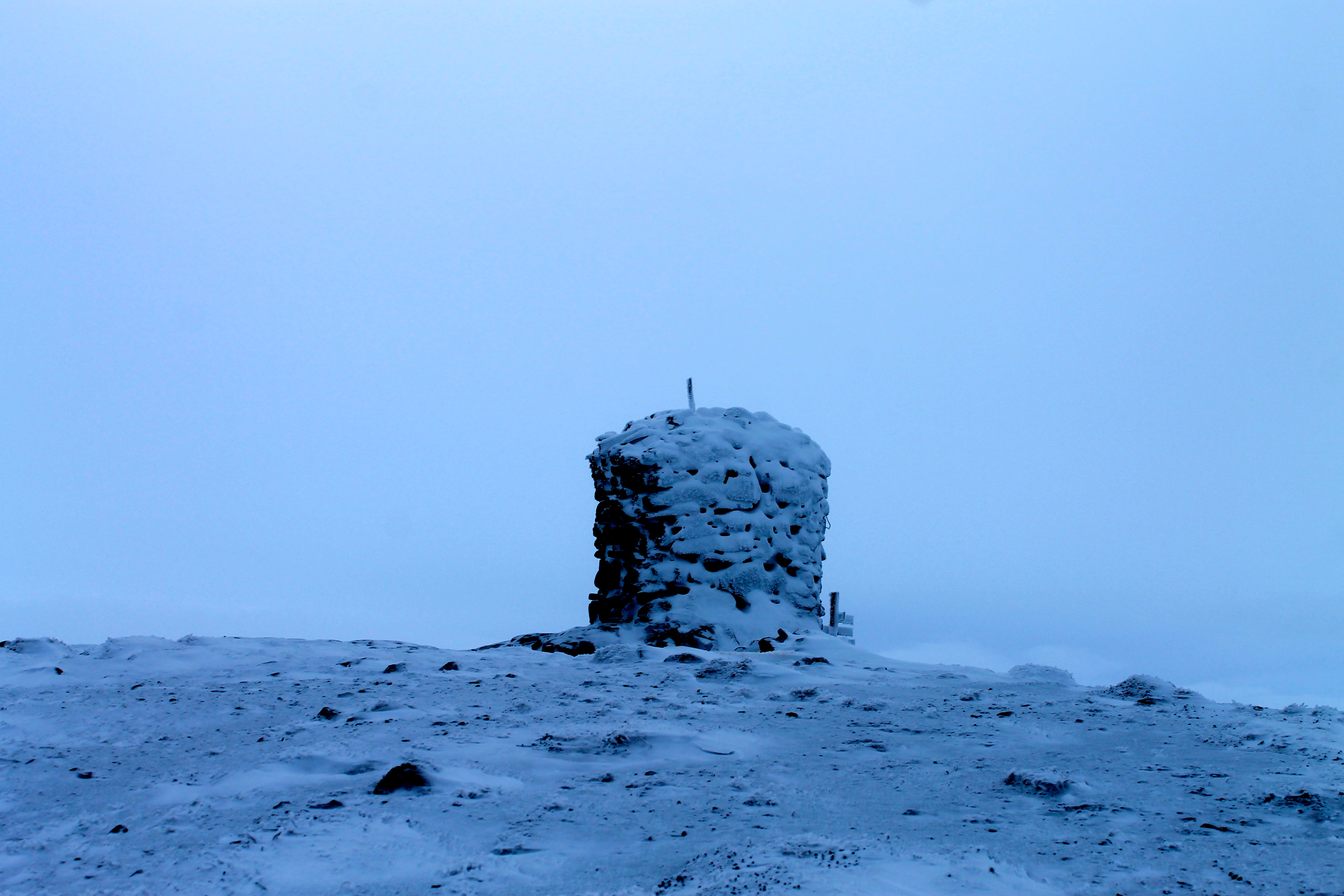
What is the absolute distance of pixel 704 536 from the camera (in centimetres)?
1052

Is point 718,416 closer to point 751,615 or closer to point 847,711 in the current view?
point 751,615

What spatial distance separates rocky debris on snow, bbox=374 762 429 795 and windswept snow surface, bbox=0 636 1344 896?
4cm

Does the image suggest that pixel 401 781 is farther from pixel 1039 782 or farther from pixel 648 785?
pixel 1039 782

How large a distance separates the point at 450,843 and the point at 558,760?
103 cm

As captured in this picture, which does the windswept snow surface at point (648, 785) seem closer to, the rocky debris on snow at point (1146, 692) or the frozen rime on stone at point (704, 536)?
the rocky debris on snow at point (1146, 692)

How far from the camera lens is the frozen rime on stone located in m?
10.3

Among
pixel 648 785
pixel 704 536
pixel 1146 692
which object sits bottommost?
pixel 648 785

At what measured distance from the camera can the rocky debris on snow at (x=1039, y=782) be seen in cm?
381

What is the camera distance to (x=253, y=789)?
3.83m

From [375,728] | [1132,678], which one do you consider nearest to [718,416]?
[1132,678]

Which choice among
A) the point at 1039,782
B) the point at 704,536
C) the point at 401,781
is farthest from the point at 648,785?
the point at 704,536

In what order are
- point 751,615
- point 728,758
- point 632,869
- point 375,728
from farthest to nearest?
point 751,615, point 375,728, point 728,758, point 632,869

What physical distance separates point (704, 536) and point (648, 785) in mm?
6627

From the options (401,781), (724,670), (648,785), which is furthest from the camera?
(724,670)
